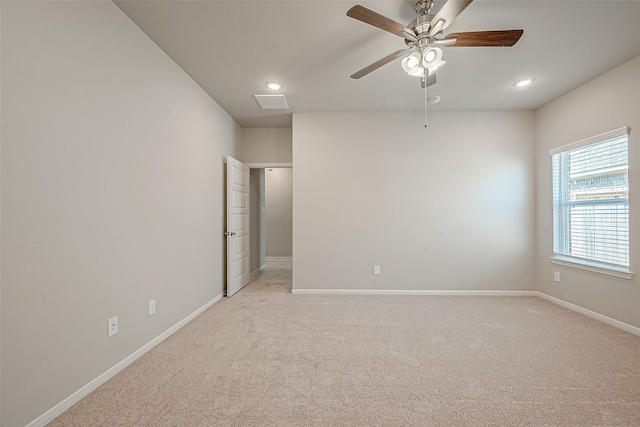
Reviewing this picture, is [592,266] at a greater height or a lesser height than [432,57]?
lesser

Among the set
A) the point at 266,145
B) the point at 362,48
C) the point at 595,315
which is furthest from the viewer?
the point at 266,145

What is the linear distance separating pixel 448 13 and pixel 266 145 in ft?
10.9

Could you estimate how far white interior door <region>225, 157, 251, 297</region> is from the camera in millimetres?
3639

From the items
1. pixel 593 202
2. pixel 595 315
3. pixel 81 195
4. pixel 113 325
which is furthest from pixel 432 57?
pixel 595 315

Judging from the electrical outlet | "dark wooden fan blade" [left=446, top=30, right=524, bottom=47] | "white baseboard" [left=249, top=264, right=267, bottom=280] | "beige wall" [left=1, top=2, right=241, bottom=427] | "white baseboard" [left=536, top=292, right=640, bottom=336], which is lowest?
"white baseboard" [left=249, top=264, right=267, bottom=280]

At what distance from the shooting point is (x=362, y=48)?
2.29m

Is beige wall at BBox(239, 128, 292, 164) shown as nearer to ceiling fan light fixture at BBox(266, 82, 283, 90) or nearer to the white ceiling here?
the white ceiling

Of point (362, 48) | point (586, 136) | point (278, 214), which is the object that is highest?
point (362, 48)

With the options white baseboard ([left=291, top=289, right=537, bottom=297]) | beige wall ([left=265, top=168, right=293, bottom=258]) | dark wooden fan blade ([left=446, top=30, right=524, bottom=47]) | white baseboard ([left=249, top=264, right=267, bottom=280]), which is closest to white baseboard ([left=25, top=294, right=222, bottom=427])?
white baseboard ([left=291, top=289, right=537, bottom=297])

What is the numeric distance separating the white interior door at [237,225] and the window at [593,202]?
4.34m

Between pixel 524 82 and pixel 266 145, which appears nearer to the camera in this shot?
pixel 524 82

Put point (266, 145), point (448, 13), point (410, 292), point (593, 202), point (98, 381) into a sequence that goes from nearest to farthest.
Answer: point (448, 13)
point (98, 381)
point (593, 202)
point (410, 292)
point (266, 145)

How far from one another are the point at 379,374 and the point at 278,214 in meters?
5.56

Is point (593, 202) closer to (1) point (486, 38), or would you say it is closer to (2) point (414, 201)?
(2) point (414, 201)
